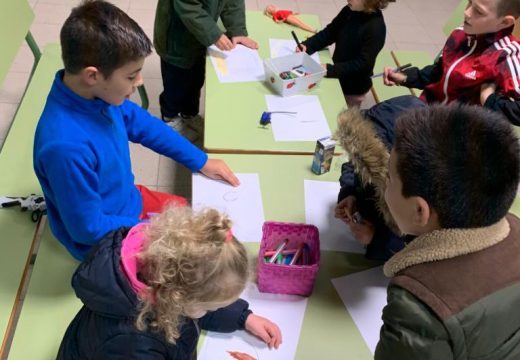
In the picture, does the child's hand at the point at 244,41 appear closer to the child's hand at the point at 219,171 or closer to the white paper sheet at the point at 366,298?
the child's hand at the point at 219,171

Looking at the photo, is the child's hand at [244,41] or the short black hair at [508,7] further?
the child's hand at [244,41]

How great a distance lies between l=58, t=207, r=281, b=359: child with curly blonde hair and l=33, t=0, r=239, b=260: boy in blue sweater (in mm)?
258

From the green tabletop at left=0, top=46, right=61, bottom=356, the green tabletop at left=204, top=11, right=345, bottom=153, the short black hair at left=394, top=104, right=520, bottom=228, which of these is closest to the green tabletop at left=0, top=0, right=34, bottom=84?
the green tabletop at left=0, top=46, right=61, bottom=356

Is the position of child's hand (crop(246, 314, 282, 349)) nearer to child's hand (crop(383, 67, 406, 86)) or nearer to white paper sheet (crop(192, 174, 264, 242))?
white paper sheet (crop(192, 174, 264, 242))

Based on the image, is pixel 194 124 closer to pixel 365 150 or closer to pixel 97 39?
pixel 97 39

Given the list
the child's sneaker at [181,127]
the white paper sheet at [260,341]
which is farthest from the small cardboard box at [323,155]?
the child's sneaker at [181,127]

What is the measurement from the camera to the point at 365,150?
3.67ft

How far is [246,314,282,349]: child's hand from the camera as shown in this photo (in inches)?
43.9

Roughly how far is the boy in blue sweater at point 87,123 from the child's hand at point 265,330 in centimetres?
52

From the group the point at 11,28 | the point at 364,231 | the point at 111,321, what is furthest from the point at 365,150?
the point at 11,28

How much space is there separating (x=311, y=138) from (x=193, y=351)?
0.93 metres

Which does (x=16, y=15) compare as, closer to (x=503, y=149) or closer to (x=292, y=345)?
(x=292, y=345)

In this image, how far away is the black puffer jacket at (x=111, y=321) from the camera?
0.99 m

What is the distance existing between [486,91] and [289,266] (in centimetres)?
125
